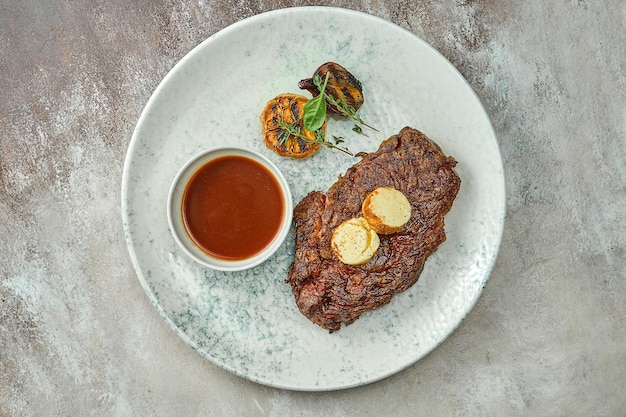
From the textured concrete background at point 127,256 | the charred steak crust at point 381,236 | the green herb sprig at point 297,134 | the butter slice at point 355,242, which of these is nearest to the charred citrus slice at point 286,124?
the green herb sprig at point 297,134

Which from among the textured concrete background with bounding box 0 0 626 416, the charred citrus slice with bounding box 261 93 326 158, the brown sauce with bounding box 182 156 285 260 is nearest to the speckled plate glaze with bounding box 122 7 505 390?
the charred citrus slice with bounding box 261 93 326 158

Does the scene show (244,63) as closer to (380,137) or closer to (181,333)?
(380,137)

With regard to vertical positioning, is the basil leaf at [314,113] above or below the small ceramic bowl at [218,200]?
above

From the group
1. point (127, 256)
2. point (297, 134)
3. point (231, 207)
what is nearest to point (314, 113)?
point (297, 134)

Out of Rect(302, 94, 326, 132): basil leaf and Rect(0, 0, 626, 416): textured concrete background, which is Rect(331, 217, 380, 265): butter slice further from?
Rect(0, 0, 626, 416): textured concrete background

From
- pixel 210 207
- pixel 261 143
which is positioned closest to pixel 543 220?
pixel 261 143

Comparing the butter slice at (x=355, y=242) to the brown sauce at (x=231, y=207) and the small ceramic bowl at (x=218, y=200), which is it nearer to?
the small ceramic bowl at (x=218, y=200)

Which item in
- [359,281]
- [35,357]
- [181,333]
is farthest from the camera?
[35,357]
